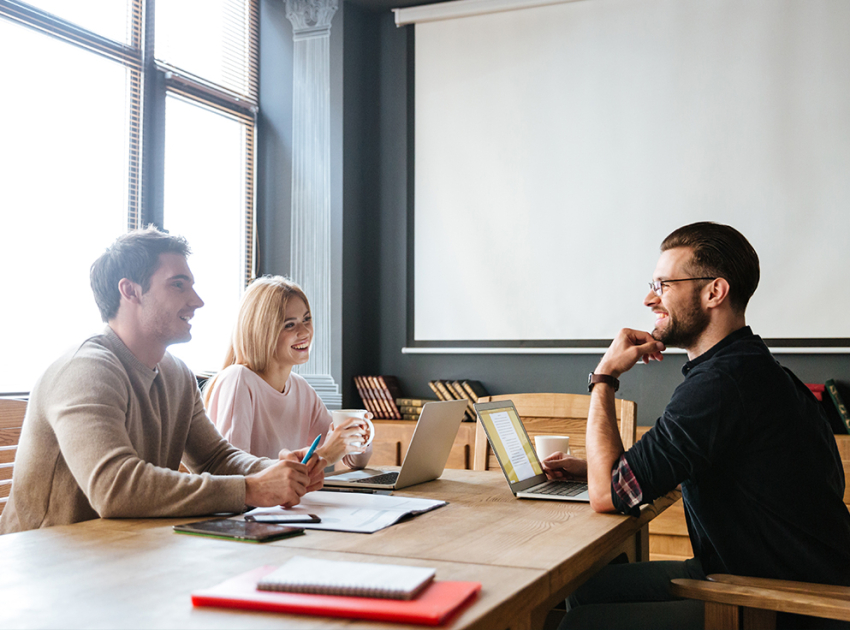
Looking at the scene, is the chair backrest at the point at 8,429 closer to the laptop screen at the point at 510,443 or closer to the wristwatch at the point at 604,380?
the laptop screen at the point at 510,443

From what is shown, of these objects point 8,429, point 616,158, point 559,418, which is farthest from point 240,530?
point 616,158

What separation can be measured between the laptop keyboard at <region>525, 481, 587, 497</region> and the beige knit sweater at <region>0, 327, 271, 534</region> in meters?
0.67

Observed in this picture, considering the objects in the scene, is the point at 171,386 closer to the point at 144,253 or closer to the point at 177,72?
the point at 144,253

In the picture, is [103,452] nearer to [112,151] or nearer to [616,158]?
[112,151]

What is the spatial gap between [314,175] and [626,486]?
9.99 ft

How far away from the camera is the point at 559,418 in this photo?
2.54 meters

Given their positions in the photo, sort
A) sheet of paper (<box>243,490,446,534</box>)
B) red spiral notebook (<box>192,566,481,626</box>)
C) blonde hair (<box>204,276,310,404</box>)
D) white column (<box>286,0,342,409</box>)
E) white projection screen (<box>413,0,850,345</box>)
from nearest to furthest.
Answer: red spiral notebook (<box>192,566,481,626</box>) → sheet of paper (<box>243,490,446,534</box>) → blonde hair (<box>204,276,310,404</box>) → white projection screen (<box>413,0,850,345</box>) → white column (<box>286,0,342,409</box>)

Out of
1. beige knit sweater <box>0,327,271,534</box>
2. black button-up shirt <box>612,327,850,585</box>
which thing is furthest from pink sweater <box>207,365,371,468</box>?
black button-up shirt <box>612,327,850,585</box>

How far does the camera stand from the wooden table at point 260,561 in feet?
2.96

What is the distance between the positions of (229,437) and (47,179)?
1623 millimetres

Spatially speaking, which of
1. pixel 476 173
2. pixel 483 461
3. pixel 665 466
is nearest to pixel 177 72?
pixel 476 173

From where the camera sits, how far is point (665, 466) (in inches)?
58.2

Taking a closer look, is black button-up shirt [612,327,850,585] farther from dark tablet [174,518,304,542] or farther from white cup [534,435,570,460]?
dark tablet [174,518,304,542]

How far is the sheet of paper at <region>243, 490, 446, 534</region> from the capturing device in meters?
1.40
